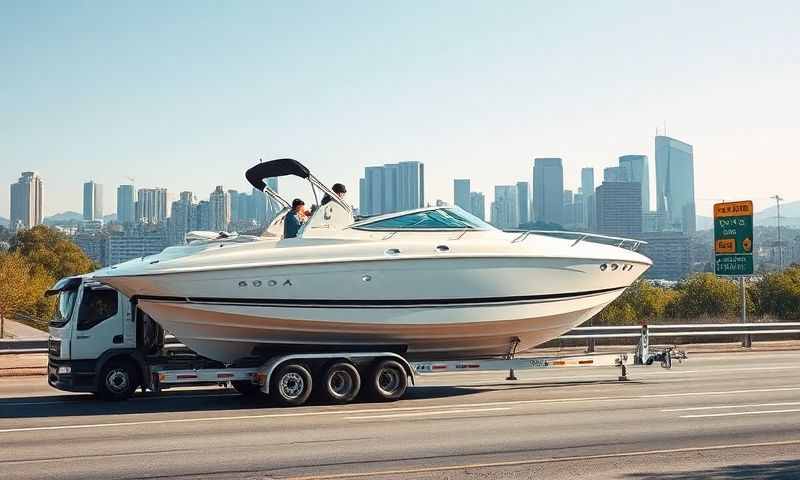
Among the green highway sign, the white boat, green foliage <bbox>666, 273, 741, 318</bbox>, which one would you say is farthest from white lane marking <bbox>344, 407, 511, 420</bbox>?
green foliage <bbox>666, 273, 741, 318</bbox>

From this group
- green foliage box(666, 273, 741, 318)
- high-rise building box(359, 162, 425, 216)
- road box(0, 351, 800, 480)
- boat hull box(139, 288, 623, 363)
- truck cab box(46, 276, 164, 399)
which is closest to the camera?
road box(0, 351, 800, 480)

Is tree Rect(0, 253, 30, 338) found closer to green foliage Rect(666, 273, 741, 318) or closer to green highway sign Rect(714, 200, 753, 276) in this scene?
green highway sign Rect(714, 200, 753, 276)

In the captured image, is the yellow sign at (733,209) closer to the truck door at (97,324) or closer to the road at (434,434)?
the road at (434,434)

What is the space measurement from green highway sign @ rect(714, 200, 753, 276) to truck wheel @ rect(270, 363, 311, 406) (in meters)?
18.0

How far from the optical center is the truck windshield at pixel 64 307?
50.0ft

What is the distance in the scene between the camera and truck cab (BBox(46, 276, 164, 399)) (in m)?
14.9

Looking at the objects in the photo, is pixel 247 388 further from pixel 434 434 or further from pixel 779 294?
pixel 779 294

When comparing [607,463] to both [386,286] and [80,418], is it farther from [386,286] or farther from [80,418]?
[80,418]

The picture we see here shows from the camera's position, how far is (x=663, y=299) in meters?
54.3

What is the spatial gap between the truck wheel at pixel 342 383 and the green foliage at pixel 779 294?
2823 centimetres

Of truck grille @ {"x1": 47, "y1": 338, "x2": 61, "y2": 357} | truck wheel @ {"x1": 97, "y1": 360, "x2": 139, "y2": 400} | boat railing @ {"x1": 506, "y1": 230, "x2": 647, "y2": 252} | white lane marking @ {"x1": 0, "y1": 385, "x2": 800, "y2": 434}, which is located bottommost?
white lane marking @ {"x1": 0, "y1": 385, "x2": 800, "y2": 434}

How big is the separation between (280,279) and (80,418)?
373 centimetres

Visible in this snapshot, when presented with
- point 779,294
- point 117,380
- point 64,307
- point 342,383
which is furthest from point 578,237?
point 779,294

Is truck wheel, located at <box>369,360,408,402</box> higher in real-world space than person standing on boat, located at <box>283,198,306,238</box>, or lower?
Answer: lower
